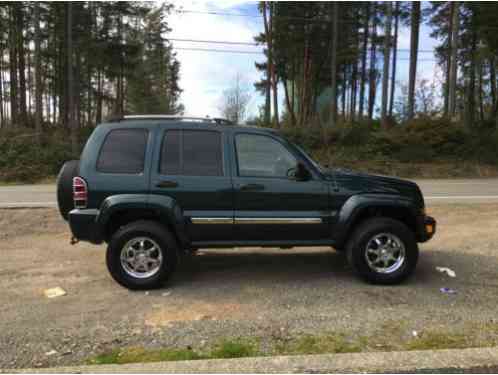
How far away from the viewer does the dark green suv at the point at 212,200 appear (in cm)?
450

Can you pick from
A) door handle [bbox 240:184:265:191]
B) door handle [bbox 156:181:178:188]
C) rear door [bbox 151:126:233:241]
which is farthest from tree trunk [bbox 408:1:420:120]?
door handle [bbox 156:181:178:188]

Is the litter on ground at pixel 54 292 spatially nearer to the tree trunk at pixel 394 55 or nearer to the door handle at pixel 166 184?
the door handle at pixel 166 184

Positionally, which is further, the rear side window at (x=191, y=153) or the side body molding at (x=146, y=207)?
the rear side window at (x=191, y=153)

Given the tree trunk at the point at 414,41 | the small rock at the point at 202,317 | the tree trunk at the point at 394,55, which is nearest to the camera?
the small rock at the point at 202,317

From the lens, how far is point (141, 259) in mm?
4590

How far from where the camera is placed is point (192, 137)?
470 cm

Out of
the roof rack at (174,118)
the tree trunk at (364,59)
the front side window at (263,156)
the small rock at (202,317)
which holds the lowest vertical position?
the small rock at (202,317)

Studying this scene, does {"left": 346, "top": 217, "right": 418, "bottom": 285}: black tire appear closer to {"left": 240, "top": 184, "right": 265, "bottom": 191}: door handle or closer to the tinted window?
{"left": 240, "top": 184, "right": 265, "bottom": 191}: door handle

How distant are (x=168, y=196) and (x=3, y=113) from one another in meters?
37.6

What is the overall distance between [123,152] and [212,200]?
121 cm

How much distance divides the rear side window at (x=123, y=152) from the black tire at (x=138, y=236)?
67 cm

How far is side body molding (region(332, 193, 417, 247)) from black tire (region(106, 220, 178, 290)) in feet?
6.44

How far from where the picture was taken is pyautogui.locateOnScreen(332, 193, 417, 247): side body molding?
15.1ft

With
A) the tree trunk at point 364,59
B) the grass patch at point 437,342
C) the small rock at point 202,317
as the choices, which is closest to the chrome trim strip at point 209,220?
the small rock at point 202,317
